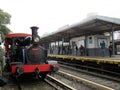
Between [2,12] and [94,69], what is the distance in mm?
18846

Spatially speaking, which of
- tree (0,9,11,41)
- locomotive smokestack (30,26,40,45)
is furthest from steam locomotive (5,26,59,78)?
tree (0,9,11,41)

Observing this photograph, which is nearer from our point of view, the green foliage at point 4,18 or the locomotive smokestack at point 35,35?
the locomotive smokestack at point 35,35

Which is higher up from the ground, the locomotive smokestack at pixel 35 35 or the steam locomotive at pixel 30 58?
the locomotive smokestack at pixel 35 35

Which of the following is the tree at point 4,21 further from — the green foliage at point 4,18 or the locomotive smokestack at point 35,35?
the locomotive smokestack at point 35,35

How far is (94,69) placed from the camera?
14.6 m

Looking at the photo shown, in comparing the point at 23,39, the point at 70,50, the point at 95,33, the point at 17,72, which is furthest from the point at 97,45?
the point at 17,72

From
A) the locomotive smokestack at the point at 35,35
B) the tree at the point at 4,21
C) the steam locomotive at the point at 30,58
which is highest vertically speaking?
the tree at the point at 4,21

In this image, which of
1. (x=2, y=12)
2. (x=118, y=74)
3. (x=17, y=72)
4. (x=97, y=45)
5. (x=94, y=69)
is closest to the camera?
(x=17, y=72)

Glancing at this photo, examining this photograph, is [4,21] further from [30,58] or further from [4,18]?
[30,58]

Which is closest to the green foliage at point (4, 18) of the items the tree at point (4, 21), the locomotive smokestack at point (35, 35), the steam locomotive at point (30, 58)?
the tree at point (4, 21)

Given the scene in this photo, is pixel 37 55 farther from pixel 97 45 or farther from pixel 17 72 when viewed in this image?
pixel 97 45

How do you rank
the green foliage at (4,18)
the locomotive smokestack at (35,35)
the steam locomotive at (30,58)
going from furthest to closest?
the green foliage at (4,18)
the locomotive smokestack at (35,35)
the steam locomotive at (30,58)

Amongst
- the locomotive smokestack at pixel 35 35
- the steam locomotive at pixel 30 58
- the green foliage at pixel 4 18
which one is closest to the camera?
the steam locomotive at pixel 30 58

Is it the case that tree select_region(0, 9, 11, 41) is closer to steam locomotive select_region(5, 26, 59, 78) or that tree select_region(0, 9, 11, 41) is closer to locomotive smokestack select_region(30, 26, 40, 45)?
steam locomotive select_region(5, 26, 59, 78)
